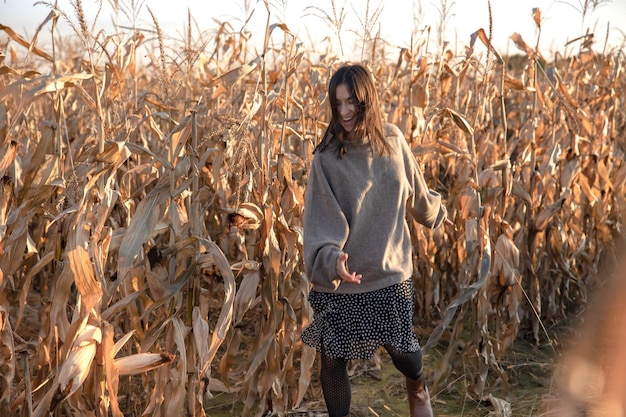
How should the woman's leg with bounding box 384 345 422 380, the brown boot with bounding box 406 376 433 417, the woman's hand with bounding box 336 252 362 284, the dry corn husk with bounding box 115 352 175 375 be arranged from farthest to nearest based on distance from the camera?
the brown boot with bounding box 406 376 433 417 → the woman's leg with bounding box 384 345 422 380 → the dry corn husk with bounding box 115 352 175 375 → the woman's hand with bounding box 336 252 362 284

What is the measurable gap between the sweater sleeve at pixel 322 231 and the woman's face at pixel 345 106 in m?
0.16

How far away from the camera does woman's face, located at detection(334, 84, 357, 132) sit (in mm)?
2188

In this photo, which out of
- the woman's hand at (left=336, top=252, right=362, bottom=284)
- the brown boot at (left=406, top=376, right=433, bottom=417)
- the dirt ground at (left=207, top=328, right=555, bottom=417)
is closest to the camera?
the woman's hand at (left=336, top=252, right=362, bottom=284)

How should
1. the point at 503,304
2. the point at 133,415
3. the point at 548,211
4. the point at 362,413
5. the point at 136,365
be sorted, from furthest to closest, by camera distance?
the point at 548,211, the point at 503,304, the point at 362,413, the point at 133,415, the point at 136,365

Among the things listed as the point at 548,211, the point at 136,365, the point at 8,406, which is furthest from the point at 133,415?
the point at 548,211

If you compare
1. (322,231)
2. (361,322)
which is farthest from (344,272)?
(361,322)

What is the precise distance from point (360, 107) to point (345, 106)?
5 centimetres

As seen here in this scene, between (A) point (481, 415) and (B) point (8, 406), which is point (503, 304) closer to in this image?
(A) point (481, 415)

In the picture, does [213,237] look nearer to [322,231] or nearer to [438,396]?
[438,396]

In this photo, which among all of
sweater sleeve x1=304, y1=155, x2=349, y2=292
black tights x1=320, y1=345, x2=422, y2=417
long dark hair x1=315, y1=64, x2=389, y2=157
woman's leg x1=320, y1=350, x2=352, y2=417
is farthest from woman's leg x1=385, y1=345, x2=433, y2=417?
Result: long dark hair x1=315, y1=64, x2=389, y2=157

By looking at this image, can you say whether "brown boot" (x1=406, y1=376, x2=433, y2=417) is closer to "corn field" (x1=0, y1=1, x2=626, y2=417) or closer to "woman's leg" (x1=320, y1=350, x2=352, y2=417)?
"woman's leg" (x1=320, y1=350, x2=352, y2=417)

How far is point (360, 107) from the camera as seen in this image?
221 centimetres

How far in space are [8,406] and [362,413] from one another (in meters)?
1.48

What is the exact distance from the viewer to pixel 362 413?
9.83 ft
